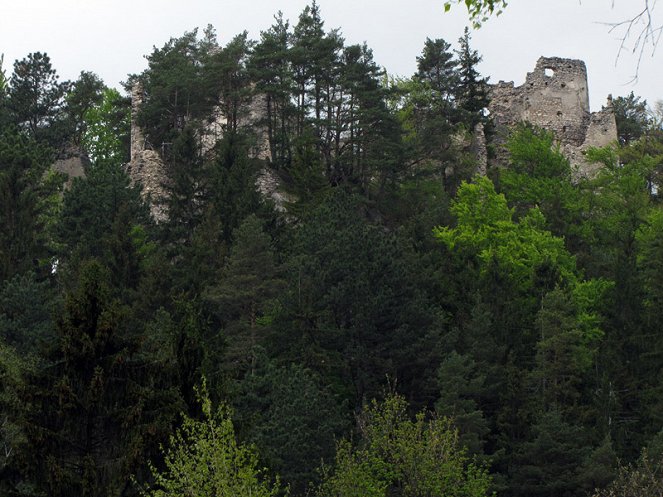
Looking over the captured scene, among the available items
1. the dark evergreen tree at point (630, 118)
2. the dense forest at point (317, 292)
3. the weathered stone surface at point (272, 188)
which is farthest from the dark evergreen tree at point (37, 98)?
the dark evergreen tree at point (630, 118)

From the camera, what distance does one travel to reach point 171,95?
55.8 meters

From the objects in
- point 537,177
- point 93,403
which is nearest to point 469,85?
point 537,177

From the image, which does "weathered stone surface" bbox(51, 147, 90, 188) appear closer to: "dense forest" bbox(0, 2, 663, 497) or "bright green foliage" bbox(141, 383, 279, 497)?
"dense forest" bbox(0, 2, 663, 497)

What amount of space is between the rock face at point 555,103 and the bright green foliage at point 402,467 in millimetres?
35098

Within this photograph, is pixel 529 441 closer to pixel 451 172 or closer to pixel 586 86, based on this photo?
pixel 451 172

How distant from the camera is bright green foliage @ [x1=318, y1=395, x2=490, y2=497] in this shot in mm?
30125

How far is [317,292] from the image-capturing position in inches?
1561

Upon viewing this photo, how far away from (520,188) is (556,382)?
19557 mm

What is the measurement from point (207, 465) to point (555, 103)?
4422cm

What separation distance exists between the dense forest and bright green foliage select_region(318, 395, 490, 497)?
103mm

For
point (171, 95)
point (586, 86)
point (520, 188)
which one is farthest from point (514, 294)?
point (586, 86)

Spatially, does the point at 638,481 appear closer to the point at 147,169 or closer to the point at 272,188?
the point at 272,188

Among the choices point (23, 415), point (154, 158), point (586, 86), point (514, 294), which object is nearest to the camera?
point (23, 415)


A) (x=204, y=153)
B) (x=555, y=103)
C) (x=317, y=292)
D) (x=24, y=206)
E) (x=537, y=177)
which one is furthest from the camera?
(x=555, y=103)
